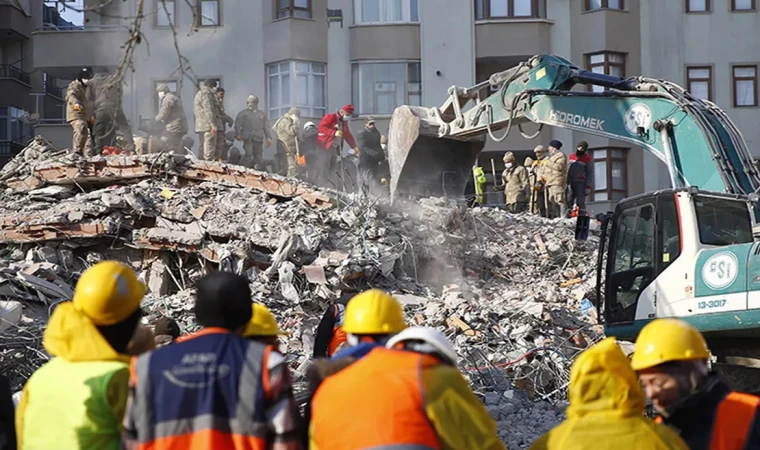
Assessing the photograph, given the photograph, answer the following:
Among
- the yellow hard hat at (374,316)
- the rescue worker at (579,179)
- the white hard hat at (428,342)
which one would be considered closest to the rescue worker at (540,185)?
the rescue worker at (579,179)

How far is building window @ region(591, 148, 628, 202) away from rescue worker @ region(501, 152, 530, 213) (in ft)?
34.9

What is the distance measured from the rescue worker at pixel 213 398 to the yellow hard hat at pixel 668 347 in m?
1.29

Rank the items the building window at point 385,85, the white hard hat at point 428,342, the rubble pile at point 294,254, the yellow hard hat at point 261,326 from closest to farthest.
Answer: the white hard hat at point 428,342 < the yellow hard hat at point 261,326 < the rubble pile at point 294,254 < the building window at point 385,85

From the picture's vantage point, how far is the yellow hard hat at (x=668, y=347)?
3.93 meters

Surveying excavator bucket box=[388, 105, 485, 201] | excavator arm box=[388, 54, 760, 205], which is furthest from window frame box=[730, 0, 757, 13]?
excavator arm box=[388, 54, 760, 205]

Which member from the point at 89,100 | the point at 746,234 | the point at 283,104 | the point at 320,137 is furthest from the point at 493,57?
the point at 746,234

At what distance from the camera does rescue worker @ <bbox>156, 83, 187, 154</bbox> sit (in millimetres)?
18250

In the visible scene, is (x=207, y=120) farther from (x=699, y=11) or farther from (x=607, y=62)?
(x=699, y=11)

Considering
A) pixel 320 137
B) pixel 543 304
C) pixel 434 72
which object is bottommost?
pixel 543 304

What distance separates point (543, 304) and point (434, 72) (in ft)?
64.4

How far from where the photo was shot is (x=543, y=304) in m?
13.3

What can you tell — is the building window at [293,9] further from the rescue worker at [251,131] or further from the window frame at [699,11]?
the rescue worker at [251,131]

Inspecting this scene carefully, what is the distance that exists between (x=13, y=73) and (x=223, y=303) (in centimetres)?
3728

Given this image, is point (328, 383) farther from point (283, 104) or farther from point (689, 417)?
point (283, 104)
